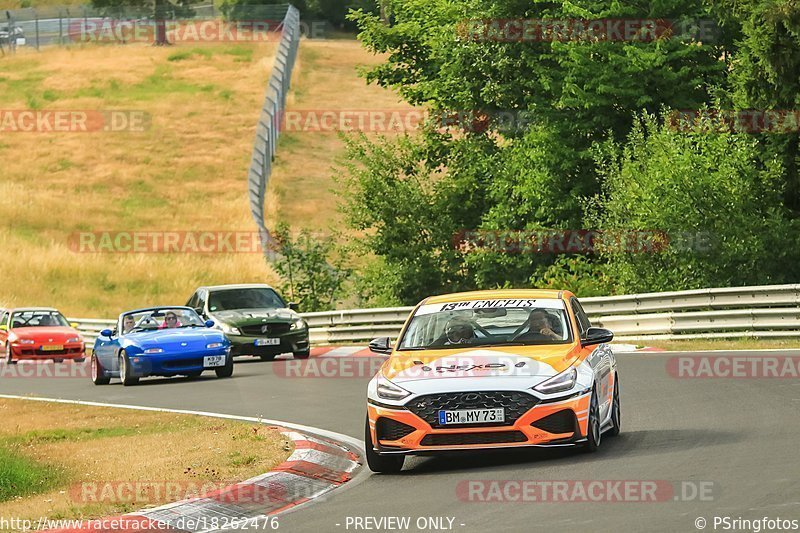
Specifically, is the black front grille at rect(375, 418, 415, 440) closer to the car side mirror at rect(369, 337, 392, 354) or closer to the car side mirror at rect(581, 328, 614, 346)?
the car side mirror at rect(369, 337, 392, 354)

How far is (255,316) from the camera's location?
2956cm

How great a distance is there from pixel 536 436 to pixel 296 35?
285 feet

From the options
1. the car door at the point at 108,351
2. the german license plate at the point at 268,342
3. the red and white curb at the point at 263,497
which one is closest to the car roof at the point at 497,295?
the red and white curb at the point at 263,497

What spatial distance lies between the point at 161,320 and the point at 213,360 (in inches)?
89.9

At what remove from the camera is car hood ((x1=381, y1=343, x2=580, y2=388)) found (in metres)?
12.0

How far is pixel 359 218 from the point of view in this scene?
131 ft

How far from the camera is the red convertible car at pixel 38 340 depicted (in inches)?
1329

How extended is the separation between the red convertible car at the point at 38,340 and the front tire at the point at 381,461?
23.0m

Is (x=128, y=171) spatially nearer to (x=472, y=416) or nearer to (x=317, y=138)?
(x=317, y=138)

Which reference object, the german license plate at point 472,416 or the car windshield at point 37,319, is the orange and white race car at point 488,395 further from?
the car windshield at point 37,319

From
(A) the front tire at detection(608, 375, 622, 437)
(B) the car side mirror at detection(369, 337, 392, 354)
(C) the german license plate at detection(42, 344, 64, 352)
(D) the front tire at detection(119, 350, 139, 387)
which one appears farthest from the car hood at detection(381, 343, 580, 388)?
(C) the german license plate at detection(42, 344, 64, 352)

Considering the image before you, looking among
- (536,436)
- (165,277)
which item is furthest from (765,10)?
(165,277)

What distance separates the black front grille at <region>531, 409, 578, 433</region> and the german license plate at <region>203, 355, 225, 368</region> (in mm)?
13392

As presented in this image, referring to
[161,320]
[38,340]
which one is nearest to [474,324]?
[161,320]
